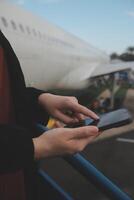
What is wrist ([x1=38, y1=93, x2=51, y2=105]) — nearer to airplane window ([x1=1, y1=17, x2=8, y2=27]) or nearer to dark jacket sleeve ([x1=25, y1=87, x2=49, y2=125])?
dark jacket sleeve ([x1=25, y1=87, x2=49, y2=125])

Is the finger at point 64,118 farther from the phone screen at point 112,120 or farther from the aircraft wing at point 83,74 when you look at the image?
the aircraft wing at point 83,74

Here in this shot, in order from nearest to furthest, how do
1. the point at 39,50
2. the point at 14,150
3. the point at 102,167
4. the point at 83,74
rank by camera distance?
1. the point at 14,150
2. the point at 102,167
3. the point at 39,50
4. the point at 83,74

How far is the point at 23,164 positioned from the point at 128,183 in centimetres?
643

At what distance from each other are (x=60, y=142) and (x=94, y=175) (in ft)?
1.13

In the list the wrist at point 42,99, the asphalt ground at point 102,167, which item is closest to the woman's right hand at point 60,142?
the wrist at point 42,99

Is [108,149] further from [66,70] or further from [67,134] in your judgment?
[67,134]

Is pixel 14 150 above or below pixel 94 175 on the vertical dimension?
above

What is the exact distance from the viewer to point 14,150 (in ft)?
4.70

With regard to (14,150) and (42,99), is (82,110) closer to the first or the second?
(42,99)

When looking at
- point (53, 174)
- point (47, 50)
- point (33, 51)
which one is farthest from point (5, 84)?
point (47, 50)

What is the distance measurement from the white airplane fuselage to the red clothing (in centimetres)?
786

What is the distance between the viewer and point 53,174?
27.1ft

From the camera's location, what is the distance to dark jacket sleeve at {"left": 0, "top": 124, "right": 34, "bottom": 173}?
1425mm

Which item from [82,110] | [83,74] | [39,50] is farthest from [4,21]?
[83,74]
